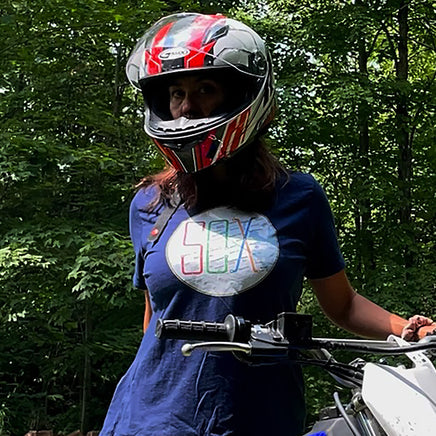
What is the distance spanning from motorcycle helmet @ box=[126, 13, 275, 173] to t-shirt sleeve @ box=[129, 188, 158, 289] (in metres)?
0.12

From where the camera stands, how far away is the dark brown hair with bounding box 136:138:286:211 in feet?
5.55

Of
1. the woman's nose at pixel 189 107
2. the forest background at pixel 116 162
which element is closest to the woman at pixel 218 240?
the woman's nose at pixel 189 107

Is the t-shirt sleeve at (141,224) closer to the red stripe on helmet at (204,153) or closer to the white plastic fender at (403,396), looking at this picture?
the red stripe on helmet at (204,153)

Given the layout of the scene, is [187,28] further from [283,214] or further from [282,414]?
[282,414]

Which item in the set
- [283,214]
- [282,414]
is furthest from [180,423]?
[283,214]

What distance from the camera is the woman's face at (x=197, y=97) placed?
172cm

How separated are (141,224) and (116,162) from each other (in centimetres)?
425

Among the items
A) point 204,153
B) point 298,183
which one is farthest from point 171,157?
point 298,183

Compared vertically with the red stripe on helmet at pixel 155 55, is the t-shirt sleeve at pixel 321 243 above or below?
below

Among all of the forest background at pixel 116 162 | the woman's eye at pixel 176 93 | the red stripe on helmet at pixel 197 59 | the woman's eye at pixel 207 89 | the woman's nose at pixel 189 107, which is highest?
the red stripe on helmet at pixel 197 59

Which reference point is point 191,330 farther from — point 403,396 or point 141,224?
point 141,224

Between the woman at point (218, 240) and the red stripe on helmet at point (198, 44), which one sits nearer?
the woman at point (218, 240)

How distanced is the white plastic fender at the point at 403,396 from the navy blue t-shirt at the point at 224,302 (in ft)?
1.01

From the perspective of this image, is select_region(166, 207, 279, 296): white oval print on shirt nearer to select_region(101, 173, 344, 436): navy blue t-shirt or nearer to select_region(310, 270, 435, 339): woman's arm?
select_region(101, 173, 344, 436): navy blue t-shirt
